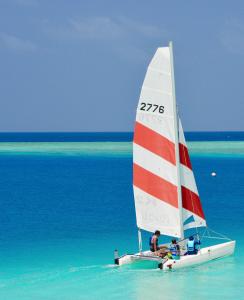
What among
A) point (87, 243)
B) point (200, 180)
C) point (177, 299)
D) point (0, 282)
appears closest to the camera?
point (177, 299)

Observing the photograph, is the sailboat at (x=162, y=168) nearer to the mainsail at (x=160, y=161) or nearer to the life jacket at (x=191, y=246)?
the mainsail at (x=160, y=161)

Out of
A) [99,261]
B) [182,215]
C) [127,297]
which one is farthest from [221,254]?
[127,297]

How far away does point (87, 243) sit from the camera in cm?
3159

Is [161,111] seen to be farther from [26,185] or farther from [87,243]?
[26,185]

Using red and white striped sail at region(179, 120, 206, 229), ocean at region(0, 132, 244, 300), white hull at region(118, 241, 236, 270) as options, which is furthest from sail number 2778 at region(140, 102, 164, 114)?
ocean at region(0, 132, 244, 300)

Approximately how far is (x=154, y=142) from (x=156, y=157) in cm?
56

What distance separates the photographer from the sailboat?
2505cm

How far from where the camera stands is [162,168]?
25906mm

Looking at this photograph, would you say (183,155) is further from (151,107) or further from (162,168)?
(151,107)

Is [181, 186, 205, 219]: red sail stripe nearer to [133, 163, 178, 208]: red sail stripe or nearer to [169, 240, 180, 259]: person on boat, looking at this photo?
[133, 163, 178, 208]: red sail stripe

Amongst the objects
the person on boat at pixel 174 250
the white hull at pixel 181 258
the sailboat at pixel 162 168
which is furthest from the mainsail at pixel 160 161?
the white hull at pixel 181 258

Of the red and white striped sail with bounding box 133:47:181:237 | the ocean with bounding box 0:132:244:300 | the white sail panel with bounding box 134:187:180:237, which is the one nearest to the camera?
the ocean with bounding box 0:132:244:300

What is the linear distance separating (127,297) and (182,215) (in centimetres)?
521

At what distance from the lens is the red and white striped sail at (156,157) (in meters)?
25.2
